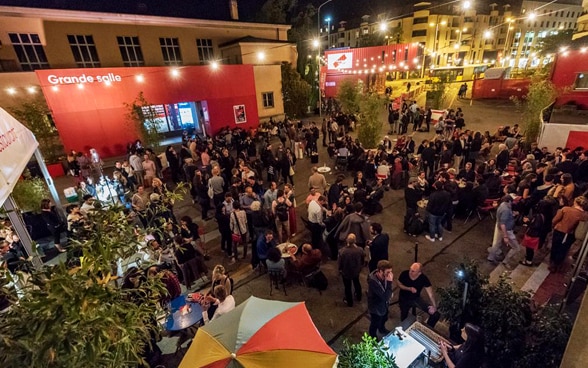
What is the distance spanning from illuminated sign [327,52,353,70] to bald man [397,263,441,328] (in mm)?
15796

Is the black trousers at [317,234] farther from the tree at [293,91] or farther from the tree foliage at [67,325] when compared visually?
the tree at [293,91]

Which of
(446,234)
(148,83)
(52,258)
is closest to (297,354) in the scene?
(446,234)

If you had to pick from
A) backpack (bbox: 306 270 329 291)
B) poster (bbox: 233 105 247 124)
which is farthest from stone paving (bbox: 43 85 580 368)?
poster (bbox: 233 105 247 124)

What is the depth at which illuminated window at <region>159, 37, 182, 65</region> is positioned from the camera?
762 inches

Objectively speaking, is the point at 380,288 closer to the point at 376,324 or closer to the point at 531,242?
the point at 376,324

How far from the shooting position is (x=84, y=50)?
1670 cm

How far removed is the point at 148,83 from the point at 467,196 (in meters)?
16.9

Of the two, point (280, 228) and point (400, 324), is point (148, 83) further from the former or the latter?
point (400, 324)

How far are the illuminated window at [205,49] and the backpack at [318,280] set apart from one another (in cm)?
1986

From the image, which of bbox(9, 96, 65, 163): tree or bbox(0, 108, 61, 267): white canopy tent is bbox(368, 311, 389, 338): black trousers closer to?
bbox(0, 108, 61, 267): white canopy tent

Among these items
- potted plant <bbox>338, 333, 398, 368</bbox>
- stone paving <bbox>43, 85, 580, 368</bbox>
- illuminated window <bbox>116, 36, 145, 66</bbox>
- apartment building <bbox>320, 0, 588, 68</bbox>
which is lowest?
stone paving <bbox>43, 85, 580, 368</bbox>

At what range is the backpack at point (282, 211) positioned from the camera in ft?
25.2

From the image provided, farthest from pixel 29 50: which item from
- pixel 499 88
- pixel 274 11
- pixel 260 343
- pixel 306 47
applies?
pixel 499 88

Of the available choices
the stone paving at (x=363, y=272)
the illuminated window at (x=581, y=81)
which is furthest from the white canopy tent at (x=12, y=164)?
the illuminated window at (x=581, y=81)
